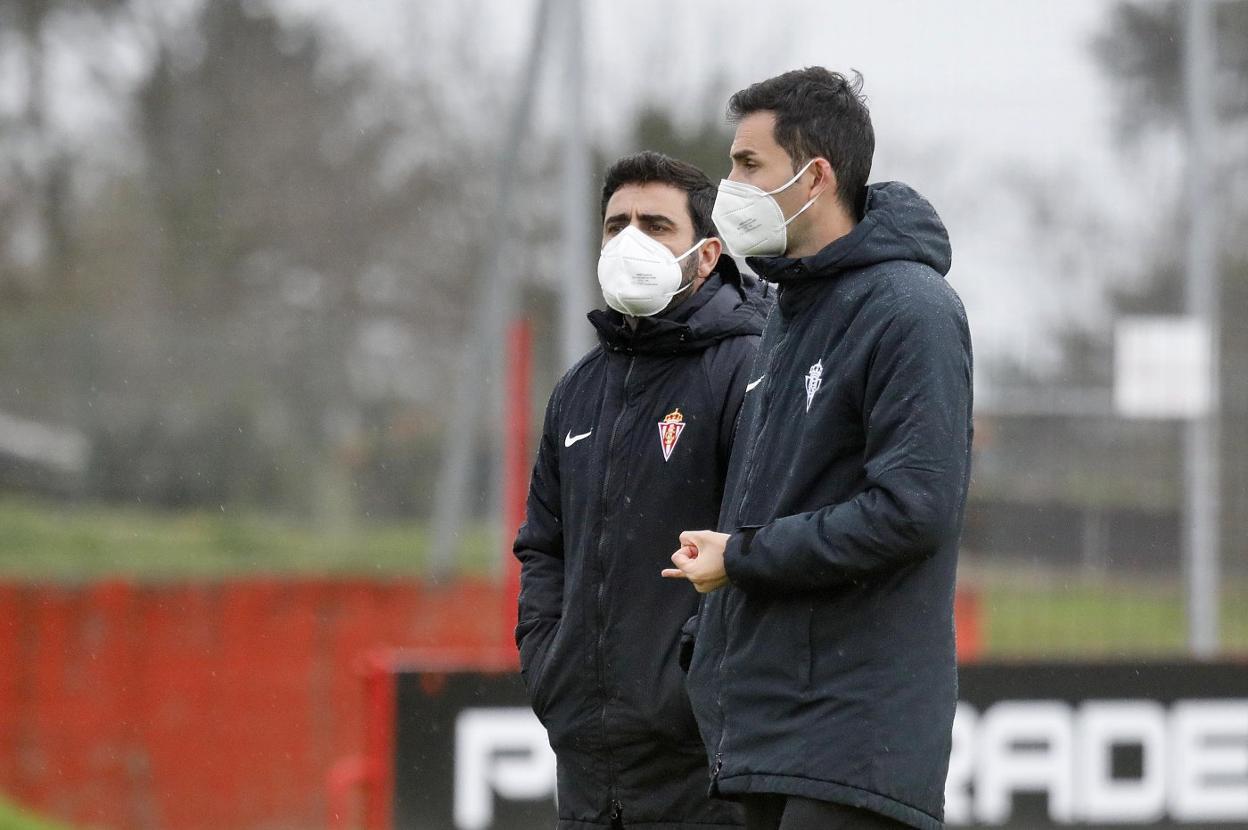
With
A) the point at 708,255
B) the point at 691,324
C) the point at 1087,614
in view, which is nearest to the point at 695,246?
the point at 708,255

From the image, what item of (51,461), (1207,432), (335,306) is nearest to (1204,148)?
(1207,432)

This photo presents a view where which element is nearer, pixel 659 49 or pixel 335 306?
pixel 659 49

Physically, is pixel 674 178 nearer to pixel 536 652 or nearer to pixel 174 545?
pixel 536 652

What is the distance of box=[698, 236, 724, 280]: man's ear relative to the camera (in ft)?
11.3

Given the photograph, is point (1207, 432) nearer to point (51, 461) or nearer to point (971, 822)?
point (971, 822)

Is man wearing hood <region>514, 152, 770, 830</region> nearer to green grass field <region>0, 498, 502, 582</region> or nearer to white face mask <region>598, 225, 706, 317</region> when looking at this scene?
white face mask <region>598, 225, 706, 317</region>

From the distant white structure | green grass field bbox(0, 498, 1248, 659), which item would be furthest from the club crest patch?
the distant white structure

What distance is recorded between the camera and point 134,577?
8898mm

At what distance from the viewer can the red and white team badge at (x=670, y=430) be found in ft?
10.7

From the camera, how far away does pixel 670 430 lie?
3.28 metres

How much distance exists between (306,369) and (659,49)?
296cm

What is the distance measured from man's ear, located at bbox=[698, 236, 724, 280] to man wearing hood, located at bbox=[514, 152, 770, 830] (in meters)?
0.02

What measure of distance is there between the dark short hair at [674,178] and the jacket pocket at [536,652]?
2.80ft

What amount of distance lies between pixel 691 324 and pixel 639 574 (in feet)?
1.67
